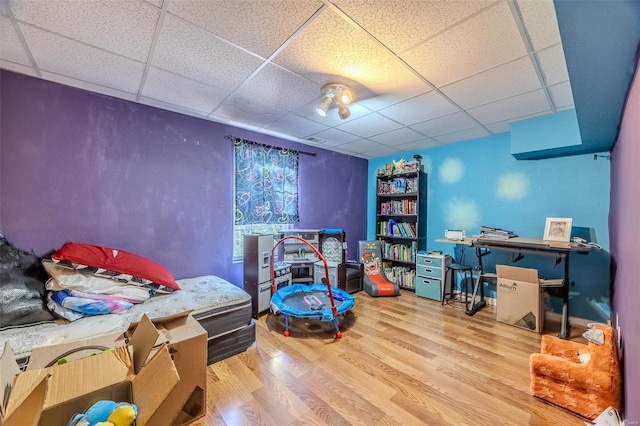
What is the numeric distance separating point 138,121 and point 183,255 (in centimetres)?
152

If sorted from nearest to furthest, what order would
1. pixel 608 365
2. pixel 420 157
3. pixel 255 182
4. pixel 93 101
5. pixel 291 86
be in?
pixel 608 365 → pixel 291 86 → pixel 93 101 → pixel 255 182 → pixel 420 157

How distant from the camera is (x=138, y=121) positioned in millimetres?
2633

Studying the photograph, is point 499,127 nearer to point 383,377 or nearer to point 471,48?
point 471,48

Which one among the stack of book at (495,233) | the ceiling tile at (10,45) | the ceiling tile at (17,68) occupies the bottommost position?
the stack of book at (495,233)

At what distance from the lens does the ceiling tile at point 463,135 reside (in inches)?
131

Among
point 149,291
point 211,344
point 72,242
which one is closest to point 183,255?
point 149,291

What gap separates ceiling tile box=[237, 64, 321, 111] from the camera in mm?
2045

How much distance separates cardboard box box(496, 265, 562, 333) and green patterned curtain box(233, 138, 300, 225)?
112 inches

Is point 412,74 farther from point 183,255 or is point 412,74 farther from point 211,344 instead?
point 183,255

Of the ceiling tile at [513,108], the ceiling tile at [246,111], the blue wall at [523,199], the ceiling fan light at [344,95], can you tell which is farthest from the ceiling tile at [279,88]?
the blue wall at [523,199]

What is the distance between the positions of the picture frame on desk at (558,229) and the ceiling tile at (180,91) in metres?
3.81

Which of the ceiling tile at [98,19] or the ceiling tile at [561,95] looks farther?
the ceiling tile at [561,95]

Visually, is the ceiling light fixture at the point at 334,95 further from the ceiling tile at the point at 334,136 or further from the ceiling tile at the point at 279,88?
the ceiling tile at the point at 334,136

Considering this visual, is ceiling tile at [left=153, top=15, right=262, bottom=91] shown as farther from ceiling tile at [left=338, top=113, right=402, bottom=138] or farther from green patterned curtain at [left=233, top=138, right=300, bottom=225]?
ceiling tile at [left=338, top=113, right=402, bottom=138]
